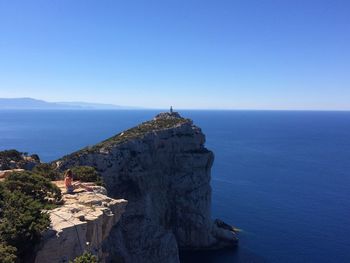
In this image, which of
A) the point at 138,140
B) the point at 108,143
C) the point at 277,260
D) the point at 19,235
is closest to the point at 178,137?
the point at 138,140

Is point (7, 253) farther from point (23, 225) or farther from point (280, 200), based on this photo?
point (280, 200)

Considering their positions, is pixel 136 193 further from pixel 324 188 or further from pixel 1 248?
pixel 324 188

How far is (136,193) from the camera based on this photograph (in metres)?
57.9

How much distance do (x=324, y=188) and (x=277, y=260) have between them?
156 ft

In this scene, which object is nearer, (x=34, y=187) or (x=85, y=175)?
(x=34, y=187)

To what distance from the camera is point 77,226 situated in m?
19.4

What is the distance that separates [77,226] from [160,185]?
44850mm

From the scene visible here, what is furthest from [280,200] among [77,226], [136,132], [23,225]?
[23,225]

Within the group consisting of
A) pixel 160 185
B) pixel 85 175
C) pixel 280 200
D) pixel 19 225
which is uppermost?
pixel 19 225

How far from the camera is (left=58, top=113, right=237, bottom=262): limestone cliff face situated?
5388 centimetres

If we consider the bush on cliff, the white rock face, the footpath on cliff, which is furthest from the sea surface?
the bush on cliff

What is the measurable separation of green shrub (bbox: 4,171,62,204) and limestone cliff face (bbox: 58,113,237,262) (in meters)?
27.1

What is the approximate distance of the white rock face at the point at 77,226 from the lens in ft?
60.3

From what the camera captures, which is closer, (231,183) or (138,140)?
(138,140)
